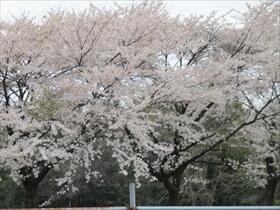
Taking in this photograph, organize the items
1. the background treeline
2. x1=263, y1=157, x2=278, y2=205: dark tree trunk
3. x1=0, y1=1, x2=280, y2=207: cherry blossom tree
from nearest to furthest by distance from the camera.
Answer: x1=0, y1=1, x2=280, y2=207: cherry blossom tree, x1=263, y1=157, x2=278, y2=205: dark tree trunk, the background treeline

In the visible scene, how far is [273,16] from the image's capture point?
46.9ft

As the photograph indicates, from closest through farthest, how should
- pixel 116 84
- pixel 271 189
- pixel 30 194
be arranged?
1. pixel 116 84
2. pixel 30 194
3. pixel 271 189

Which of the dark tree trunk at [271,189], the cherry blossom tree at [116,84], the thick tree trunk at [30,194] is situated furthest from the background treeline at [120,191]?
the thick tree trunk at [30,194]

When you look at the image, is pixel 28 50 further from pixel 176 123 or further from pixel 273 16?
pixel 273 16

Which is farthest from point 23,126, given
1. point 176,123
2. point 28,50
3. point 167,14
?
point 167,14

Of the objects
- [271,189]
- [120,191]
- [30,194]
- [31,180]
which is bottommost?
[30,194]

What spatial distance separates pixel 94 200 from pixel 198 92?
1589cm

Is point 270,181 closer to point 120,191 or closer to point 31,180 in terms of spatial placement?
point 120,191

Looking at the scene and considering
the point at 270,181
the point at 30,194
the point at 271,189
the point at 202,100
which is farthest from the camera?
the point at 270,181

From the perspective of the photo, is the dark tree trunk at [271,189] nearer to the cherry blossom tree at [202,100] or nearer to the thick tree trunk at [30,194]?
the cherry blossom tree at [202,100]

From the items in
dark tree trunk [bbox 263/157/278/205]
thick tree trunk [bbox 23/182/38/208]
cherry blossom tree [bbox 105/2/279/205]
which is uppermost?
cherry blossom tree [bbox 105/2/279/205]

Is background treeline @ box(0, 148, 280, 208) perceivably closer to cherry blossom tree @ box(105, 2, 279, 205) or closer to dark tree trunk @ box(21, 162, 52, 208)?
cherry blossom tree @ box(105, 2, 279, 205)

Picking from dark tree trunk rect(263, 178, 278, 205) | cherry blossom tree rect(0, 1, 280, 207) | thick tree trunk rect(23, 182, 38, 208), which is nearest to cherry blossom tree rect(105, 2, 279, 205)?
cherry blossom tree rect(0, 1, 280, 207)

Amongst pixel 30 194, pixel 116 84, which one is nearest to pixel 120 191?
pixel 30 194
